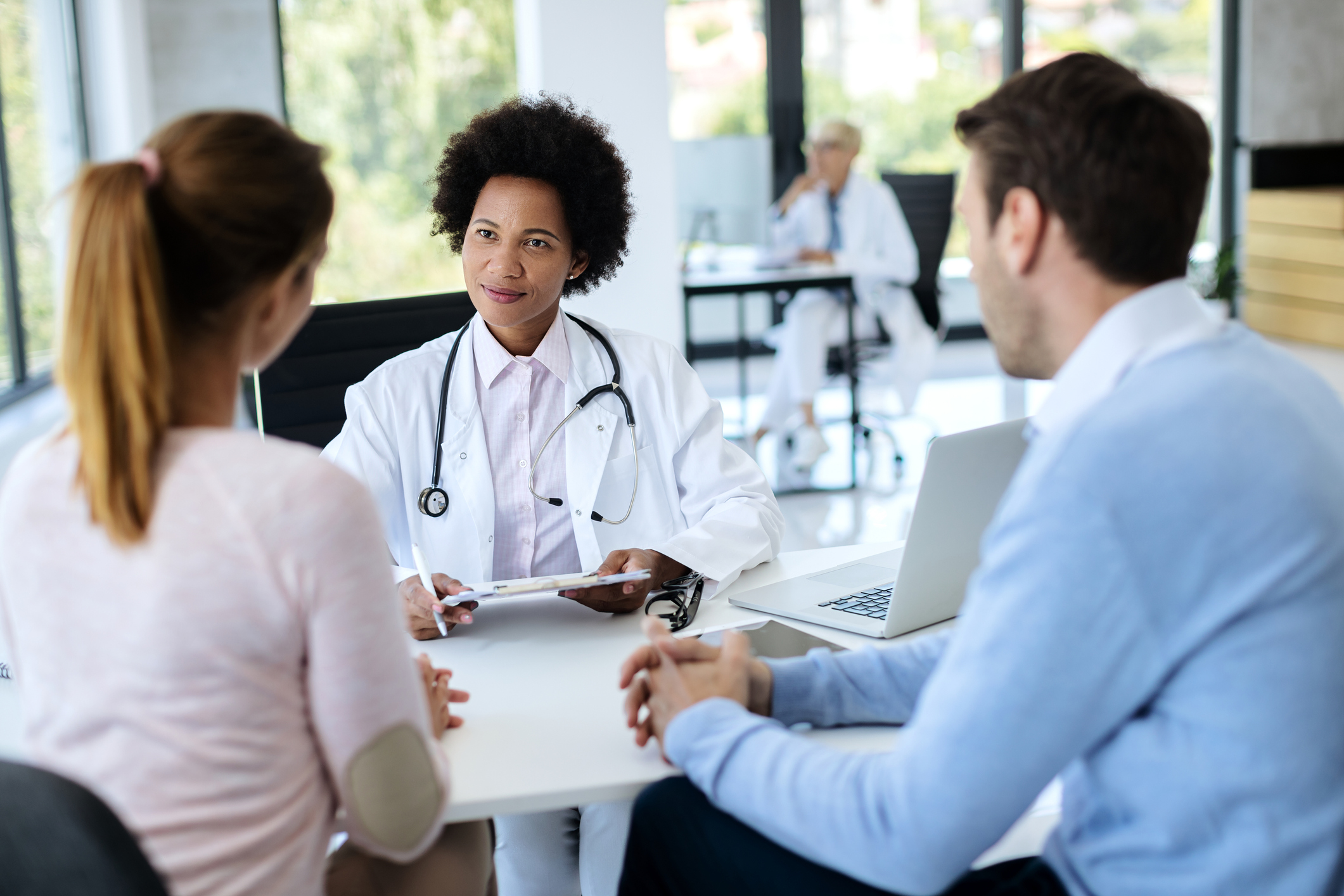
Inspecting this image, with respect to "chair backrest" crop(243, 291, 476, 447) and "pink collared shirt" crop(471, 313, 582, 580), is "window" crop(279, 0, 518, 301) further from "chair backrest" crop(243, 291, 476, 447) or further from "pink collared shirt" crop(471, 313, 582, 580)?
"pink collared shirt" crop(471, 313, 582, 580)

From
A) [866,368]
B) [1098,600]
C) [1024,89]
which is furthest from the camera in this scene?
[866,368]

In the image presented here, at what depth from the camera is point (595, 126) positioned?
2.08 m

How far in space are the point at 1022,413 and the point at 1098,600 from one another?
5107 mm

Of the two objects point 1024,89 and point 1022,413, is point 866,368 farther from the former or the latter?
point 1024,89

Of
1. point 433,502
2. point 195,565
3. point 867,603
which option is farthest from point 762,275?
point 195,565

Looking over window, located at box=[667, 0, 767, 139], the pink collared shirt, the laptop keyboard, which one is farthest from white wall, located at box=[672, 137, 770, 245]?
the laptop keyboard

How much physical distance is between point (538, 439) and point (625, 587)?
0.45 metres

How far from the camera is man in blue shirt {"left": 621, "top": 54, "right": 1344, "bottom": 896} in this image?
832mm

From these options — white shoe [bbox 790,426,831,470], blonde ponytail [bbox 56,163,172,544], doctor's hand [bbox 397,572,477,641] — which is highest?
blonde ponytail [bbox 56,163,172,544]

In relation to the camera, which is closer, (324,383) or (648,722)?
(648,722)

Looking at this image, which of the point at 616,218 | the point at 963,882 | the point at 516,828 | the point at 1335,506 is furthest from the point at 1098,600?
the point at 616,218

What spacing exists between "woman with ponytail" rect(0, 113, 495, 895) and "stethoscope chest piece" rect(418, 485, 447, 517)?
80 centimetres

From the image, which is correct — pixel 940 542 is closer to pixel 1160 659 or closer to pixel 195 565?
pixel 1160 659

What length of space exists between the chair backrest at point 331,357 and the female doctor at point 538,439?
0.85 ft
